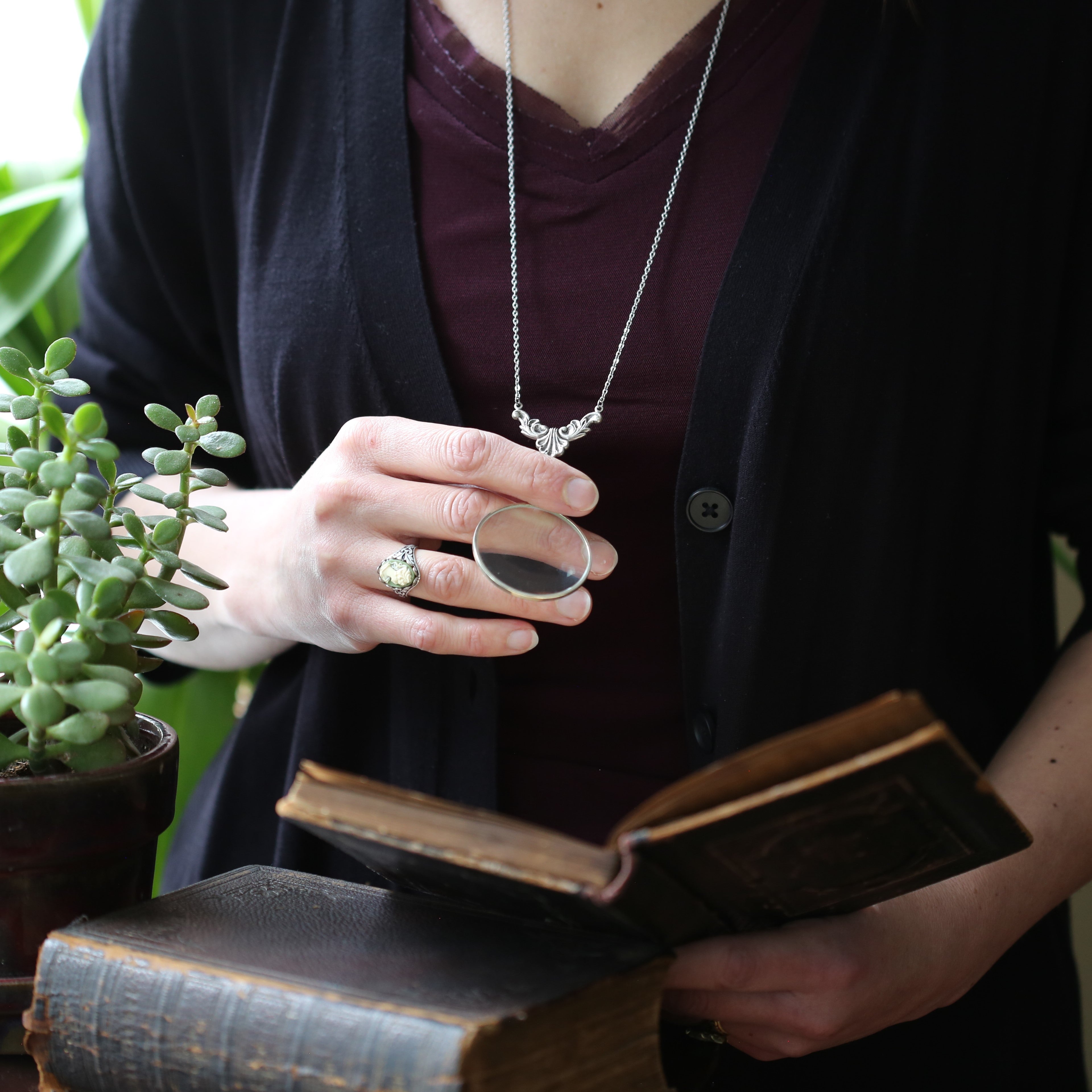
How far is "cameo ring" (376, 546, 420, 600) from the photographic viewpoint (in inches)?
23.7

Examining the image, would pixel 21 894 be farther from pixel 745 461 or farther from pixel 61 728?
pixel 745 461

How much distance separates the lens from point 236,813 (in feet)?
2.95

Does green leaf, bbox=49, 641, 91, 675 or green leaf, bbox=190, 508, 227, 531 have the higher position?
green leaf, bbox=190, 508, 227, 531

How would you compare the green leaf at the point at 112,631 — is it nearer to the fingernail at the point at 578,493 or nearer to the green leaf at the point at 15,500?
the green leaf at the point at 15,500

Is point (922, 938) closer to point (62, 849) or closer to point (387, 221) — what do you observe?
point (62, 849)

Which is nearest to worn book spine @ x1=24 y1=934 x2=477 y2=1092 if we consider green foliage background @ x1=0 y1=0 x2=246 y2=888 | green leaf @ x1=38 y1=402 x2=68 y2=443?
green leaf @ x1=38 y1=402 x2=68 y2=443

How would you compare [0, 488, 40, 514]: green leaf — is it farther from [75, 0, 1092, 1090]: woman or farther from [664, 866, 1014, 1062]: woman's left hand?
[664, 866, 1014, 1062]: woman's left hand

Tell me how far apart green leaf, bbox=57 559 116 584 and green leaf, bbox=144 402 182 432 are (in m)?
0.08

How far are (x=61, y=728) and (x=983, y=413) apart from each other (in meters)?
0.65

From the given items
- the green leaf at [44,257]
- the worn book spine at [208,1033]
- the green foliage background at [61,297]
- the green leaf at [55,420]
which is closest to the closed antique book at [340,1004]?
the worn book spine at [208,1033]

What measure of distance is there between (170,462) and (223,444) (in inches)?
1.2

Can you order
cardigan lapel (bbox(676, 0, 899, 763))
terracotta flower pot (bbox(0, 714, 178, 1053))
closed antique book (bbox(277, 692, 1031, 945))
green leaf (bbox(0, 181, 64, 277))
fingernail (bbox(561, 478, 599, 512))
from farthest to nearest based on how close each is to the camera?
green leaf (bbox(0, 181, 64, 277)) → cardigan lapel (bbox(676, 0, 899, 763)) → fingernail (bbox(561, 478, 599, 512)) → terracotta flower pot (bbox(0, 714, 178, 1053)) → closed antique book (bbox(277, 692, 1031, 945))

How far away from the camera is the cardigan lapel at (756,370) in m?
0.68

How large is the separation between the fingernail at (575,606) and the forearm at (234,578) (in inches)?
8.8
